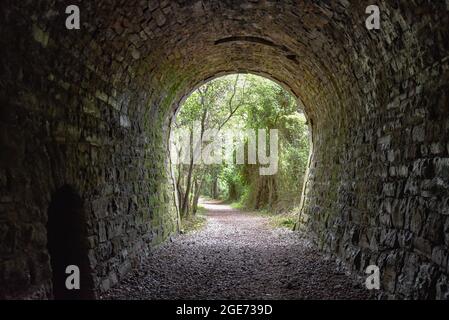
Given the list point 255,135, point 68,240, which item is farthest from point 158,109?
point 255,135

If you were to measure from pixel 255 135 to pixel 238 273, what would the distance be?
12914 millimetres

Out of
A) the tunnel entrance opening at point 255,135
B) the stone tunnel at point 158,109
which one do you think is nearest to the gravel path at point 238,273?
the stone tunnel at point 158,109

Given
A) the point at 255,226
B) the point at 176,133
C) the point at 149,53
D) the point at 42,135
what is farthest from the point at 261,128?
the point at 42,135

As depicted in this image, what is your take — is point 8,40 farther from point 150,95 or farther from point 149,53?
point 150,95

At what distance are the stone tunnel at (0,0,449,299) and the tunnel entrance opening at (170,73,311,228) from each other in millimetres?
7172

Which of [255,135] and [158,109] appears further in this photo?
[255,135]

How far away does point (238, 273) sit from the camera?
709 centimetres

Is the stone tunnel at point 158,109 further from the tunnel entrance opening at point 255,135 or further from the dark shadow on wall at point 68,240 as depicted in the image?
the tunnel entrance opening at point 255,135

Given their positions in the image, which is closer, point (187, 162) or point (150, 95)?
point (150, 95)

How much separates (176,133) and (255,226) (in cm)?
621

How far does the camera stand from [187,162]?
1759 cm

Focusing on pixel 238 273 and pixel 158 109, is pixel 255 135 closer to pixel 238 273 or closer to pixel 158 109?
pixel 158 109

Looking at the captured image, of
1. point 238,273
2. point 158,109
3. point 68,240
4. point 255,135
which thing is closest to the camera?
point 68,240

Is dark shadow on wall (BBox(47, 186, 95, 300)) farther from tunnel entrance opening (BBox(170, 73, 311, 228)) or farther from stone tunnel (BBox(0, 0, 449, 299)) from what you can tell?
tunnel entrance opening (BBox(170, 73, 311, 228))
